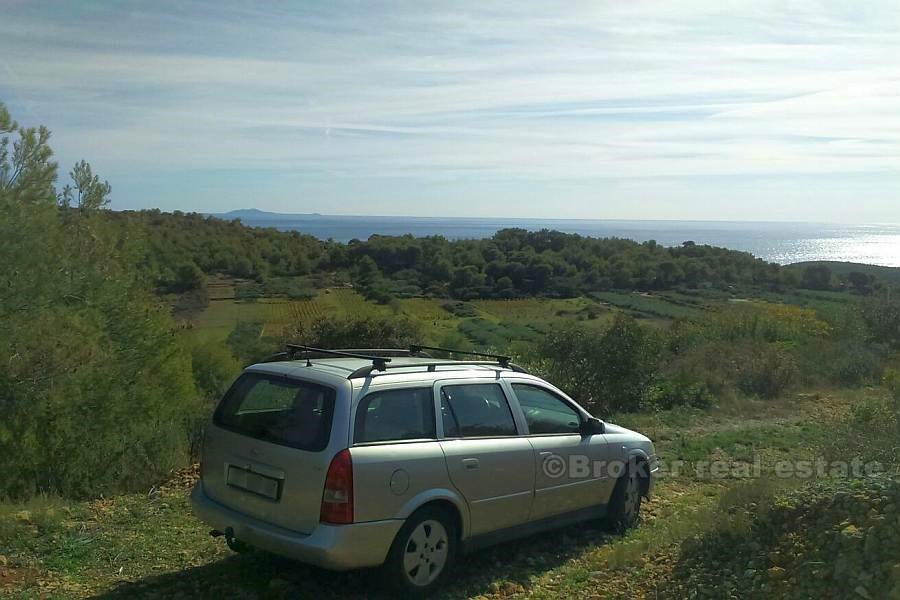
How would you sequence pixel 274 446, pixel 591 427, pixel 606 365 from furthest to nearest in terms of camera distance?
pixel 606 365 → pixel 591 427 → pixel 274 446

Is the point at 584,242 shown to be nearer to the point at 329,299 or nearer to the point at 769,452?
the point at 329,299

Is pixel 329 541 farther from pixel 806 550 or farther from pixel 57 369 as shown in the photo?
pixel 57 369

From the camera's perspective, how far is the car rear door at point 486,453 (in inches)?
205

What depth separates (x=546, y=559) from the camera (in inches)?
231

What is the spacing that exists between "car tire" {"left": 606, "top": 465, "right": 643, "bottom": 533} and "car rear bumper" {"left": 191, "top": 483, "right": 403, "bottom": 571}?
2.58 metres

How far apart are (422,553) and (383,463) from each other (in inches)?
29.2

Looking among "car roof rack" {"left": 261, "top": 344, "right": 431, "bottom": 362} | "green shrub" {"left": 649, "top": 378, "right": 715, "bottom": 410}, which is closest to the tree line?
"green shrub" {"left": 649, "top": 378, "right": 715, "bottom": 410}

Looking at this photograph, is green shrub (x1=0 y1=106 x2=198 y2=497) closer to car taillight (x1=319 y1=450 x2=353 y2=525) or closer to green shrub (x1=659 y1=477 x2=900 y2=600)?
car taillight (x1=319 y1=450 x2=353 y2=525)

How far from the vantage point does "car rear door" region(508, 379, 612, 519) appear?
586 centimetres

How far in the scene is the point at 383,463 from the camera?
467 cm

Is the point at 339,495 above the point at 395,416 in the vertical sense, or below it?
below

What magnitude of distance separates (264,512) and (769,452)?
793 centimetres

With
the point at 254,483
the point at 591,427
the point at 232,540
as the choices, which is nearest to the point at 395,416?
the point at 254,483

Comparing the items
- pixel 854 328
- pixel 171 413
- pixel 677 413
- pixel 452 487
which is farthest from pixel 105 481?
pixel 854 328
